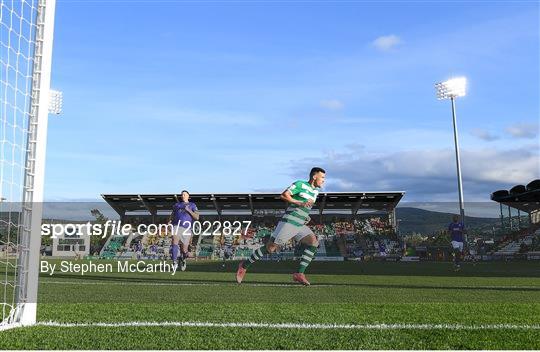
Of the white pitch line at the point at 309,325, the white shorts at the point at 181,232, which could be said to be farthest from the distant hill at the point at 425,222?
the white pitch line at the point at 309,325

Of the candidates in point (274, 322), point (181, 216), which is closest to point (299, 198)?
point (274, 322)

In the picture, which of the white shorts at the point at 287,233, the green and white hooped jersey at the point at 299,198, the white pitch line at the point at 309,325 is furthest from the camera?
the white shorts at the point at 287,233

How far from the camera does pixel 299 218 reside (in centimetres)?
955

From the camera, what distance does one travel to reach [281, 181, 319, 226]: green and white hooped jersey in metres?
9.18

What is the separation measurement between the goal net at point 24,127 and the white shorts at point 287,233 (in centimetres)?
468

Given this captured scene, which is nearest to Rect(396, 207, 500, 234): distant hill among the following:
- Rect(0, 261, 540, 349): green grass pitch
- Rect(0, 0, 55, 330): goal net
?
Rect(0, 261, 540, 349): green grass pitch

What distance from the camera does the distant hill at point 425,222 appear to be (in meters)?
39.1

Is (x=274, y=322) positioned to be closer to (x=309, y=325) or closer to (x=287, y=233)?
(x=309, y=325)

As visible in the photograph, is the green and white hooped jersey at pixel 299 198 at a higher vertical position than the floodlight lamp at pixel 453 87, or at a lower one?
lower

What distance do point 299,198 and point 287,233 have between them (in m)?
0.74

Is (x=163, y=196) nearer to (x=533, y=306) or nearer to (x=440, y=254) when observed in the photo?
(x=440, y=254)

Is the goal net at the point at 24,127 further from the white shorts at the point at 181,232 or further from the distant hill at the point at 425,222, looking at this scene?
the distant hill at the point at 425,222

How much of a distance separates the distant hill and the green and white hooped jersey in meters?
30.1

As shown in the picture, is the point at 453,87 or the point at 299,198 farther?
the point at 453,87
